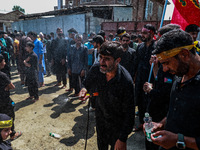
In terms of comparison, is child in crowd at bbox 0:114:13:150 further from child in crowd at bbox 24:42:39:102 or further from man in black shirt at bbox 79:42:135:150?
child in crowd at bbox 24:42:39:102

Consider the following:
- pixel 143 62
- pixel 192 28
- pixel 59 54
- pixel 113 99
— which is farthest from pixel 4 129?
pixel 59 54

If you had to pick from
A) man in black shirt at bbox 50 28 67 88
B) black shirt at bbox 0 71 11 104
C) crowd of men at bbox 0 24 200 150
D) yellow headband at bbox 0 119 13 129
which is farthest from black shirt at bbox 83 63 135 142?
man in black shirt at bbox 50 28 67 88

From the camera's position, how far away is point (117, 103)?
2.13 meters

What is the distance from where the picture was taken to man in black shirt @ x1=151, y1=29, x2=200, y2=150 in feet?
4.31

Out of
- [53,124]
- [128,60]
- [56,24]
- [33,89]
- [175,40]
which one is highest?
[56,24]

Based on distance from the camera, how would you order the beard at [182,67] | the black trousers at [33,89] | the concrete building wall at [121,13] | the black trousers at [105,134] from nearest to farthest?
the beard at [182,67]
the black trousers at [105,134]
the black trousers at [33,89]
the concrete building wall at [121,13]

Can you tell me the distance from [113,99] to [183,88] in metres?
0.95

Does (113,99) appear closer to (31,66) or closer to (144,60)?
(144,60)

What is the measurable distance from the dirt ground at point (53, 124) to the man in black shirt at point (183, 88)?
7.73 ft

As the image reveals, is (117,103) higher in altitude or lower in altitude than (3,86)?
higher

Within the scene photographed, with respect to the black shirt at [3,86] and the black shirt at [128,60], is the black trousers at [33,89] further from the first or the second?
the black shirt at [128,60]

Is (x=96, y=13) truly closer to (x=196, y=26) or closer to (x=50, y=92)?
(x=50, y=92)

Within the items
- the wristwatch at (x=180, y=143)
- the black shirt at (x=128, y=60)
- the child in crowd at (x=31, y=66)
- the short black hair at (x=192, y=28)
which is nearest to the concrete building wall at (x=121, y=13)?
the child in crowd at (x=31, y=66)

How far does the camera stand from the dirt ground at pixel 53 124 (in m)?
3.56
